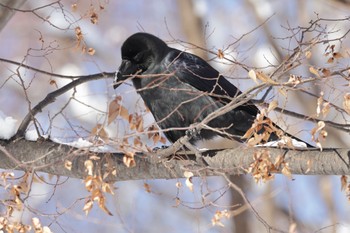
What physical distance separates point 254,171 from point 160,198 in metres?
7.04

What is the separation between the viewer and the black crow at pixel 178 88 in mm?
3924

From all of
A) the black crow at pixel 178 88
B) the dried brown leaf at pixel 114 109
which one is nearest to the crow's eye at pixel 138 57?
the black crow at pixel 178 88

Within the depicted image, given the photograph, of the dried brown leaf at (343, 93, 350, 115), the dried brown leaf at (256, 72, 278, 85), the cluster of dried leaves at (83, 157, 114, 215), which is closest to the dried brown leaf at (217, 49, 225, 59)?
the dried brown leaf at (256, 72, 278, 85)

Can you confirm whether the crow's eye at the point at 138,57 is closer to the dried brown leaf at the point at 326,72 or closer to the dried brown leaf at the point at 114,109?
the dried brown leaf at the point at 114,109

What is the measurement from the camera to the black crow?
12.9 feet

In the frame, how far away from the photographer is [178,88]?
388 centimetres

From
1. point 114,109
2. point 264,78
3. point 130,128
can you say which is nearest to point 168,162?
point 130,128

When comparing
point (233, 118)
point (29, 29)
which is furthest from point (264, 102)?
point (29, 29)

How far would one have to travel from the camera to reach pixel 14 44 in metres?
10.9

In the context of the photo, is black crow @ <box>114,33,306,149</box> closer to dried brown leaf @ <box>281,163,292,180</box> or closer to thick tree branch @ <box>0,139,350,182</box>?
thick tree branch @ <box>0,139,350,182</box>

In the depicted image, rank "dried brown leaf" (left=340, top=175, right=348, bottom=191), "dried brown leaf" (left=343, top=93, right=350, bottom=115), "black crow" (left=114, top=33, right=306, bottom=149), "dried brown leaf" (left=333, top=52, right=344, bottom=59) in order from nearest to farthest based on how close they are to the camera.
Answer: "dried brown leaf" (left=343, top=93, right=350, bottom=115) → "dried brown leaf" (left=333, top=52, right=344, bottom=59) → "dried brown leaf" (left=340, top=175, right=348, bottom=191) → "black crow" (left=114, top=33, right=306, bottom=149)

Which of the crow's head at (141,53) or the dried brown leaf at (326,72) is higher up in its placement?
the crow's head at (141,53)

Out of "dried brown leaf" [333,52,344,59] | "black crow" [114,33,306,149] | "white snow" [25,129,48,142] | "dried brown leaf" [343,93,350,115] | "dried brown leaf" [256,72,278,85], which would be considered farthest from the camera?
"black crow" [114,33,306,149]

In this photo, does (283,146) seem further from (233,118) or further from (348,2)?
(348,2)
